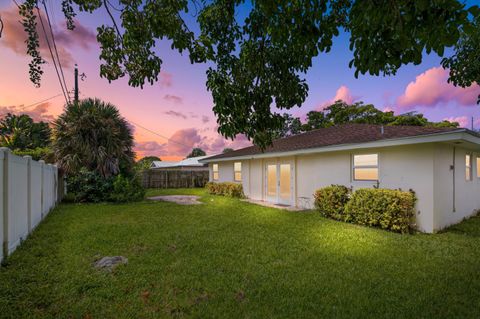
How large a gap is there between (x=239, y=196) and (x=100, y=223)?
332 inches

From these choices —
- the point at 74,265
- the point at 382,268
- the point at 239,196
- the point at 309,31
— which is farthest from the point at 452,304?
the point at 239,196

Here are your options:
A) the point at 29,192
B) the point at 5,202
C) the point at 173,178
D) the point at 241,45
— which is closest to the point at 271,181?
the point at 29,192

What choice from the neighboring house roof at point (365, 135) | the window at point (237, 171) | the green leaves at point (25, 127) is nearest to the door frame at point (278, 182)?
the neighboring house roof at point (365, 135)

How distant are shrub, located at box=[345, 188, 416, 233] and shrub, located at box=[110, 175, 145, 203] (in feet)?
32.9

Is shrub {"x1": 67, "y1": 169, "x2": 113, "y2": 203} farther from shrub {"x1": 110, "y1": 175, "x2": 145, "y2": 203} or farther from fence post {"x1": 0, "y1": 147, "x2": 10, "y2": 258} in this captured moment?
fence post {"x1": 0, "y1": 147, "x2": 10, "y2": 258}

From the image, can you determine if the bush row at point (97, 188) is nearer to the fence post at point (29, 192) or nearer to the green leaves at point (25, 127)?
the fence post at point (29, 192)

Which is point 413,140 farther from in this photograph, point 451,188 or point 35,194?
point 35,194

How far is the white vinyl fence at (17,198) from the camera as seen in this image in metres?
4.14

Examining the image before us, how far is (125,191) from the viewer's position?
1191 centimetres

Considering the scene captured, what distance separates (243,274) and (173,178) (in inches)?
790

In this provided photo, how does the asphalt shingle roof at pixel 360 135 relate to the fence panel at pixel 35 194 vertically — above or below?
above

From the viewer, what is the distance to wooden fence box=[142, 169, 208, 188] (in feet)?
72.6

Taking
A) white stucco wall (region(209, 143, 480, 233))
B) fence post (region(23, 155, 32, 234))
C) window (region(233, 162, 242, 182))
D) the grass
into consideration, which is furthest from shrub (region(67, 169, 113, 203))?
white stucco wall (region(209, 143, 480, 233))

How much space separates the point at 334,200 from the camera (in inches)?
326
